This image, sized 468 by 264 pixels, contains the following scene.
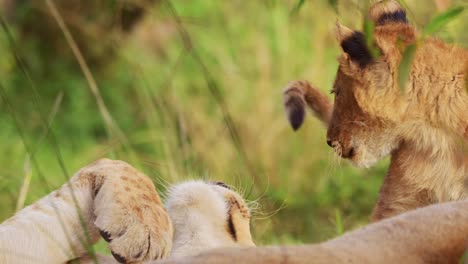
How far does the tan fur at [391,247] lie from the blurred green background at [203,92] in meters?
3.18

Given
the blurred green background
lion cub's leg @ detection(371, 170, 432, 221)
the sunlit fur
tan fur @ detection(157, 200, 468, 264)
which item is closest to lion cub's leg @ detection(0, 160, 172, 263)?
the sunlit fur

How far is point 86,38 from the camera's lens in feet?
26.0

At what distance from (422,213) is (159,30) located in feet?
24.2

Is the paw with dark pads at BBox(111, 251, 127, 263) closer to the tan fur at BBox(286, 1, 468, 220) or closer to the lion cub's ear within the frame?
the tan fur at BBox(286, 1, 468, 220)

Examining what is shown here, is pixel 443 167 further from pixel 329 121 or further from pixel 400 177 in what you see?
pixel 329 121

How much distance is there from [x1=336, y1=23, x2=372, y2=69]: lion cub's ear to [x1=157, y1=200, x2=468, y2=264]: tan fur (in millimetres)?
1554

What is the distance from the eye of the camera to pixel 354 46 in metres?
3.70

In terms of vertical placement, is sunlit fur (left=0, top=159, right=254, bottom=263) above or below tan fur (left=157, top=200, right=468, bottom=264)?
below

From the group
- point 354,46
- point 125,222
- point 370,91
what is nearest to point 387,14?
point 354,46

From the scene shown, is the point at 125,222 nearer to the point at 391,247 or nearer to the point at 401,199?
the point at 391,247

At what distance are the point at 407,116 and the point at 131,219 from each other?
1433 millimetres

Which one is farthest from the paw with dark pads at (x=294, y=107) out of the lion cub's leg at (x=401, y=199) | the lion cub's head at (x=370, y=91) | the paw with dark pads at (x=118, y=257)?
the paw with dark pads at (x=118, y=257)

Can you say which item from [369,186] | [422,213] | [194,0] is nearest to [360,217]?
[369,186]

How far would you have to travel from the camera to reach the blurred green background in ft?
20.5
